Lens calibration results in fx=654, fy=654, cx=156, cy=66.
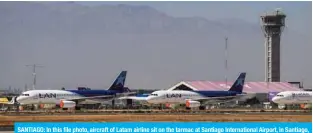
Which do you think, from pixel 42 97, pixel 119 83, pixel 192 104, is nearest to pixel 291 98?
pixel 192 104

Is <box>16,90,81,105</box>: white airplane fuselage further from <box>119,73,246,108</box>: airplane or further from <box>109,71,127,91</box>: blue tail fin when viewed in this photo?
<box>119,73,246,108</box>: airplane

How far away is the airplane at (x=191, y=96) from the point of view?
418 feet

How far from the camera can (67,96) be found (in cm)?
12669

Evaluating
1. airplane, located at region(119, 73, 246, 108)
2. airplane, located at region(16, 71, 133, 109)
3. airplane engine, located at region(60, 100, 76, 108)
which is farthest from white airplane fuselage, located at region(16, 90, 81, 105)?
airplane, located at region(119, 73, 246, 108)

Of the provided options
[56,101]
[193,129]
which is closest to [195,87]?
[56,101]

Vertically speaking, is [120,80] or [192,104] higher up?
[120,80]

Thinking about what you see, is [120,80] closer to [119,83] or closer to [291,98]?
[119,83]

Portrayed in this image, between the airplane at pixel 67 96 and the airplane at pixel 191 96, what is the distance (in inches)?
255

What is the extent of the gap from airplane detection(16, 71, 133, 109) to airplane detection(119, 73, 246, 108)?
647 centimetres

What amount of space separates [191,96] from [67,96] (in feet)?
83.2

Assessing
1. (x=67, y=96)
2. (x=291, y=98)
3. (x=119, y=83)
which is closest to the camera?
(x=67, y=96)

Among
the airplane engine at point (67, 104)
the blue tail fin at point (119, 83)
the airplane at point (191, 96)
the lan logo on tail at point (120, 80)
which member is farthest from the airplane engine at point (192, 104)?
the airplane engine at point (67, 104)

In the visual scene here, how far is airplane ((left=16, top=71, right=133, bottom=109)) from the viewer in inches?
4749

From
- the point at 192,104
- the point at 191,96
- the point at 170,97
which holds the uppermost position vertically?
the point at 191,96
